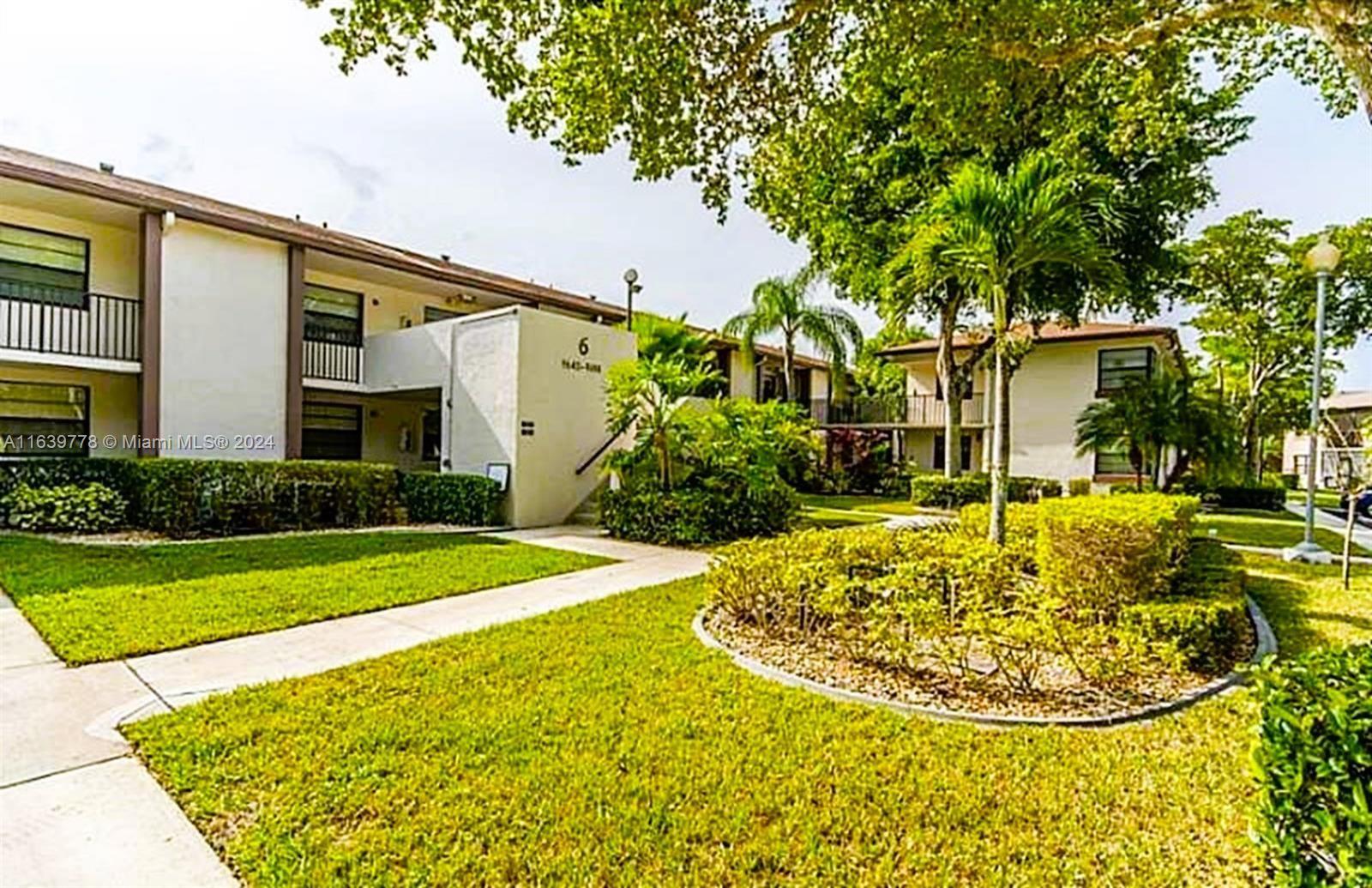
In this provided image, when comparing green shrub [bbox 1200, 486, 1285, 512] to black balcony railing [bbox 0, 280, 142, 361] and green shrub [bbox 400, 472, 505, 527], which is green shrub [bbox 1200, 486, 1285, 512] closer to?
green shrub [bbox 400, 472, 505, 527]

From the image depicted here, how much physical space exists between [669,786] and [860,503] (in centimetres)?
1840

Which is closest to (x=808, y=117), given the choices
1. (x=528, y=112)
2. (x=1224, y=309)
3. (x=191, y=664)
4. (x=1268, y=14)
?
(x=528, y=112)

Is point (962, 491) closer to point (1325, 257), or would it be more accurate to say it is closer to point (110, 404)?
point (1325, 257)

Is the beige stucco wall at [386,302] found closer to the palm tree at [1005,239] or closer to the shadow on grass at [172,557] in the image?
the shadow on grass at [172,557]

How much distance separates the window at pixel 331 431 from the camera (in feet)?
56.4

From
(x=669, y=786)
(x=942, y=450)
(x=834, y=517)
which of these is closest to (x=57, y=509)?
(x=669, y=786)

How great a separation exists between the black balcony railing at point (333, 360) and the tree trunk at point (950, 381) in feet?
48.2

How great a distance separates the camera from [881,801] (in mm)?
3299

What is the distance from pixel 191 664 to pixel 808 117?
26.7 feet

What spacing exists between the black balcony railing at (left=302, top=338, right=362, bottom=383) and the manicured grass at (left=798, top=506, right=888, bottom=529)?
36.2ft

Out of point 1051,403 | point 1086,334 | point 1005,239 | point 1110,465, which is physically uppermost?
point 1086,334

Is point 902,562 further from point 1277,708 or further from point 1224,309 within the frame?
point 1224,309

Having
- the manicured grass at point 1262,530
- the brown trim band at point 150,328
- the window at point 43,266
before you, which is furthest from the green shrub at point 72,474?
the manicured grass at point 1262,530

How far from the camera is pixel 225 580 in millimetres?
7762
